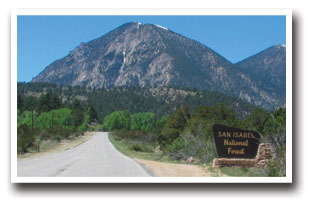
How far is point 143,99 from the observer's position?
181875 millimetres

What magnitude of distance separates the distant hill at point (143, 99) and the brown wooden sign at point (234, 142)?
438 ft

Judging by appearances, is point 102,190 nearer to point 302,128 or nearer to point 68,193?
point 68,193

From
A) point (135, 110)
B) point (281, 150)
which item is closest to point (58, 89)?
point (135, 110)

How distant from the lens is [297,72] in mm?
15367

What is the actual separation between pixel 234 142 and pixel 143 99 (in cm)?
16306

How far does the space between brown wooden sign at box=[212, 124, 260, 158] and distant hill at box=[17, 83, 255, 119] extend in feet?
438

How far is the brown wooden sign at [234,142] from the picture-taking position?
18781 mm

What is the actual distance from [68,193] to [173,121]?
2375 cm

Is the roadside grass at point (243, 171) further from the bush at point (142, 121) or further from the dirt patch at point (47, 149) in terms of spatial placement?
the bush at point (142, 121)

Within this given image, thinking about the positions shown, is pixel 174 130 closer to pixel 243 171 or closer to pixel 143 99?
pixel 243 171

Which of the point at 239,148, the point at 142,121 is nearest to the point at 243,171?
the point at 239,148

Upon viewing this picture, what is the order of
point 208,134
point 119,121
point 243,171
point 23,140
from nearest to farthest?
point 243,171, point 208,134, point 23,140, point 119,121

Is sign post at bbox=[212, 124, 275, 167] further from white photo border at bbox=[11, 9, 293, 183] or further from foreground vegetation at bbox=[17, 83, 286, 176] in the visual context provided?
white photo border at bbox=[11, 9, 293, 183]
